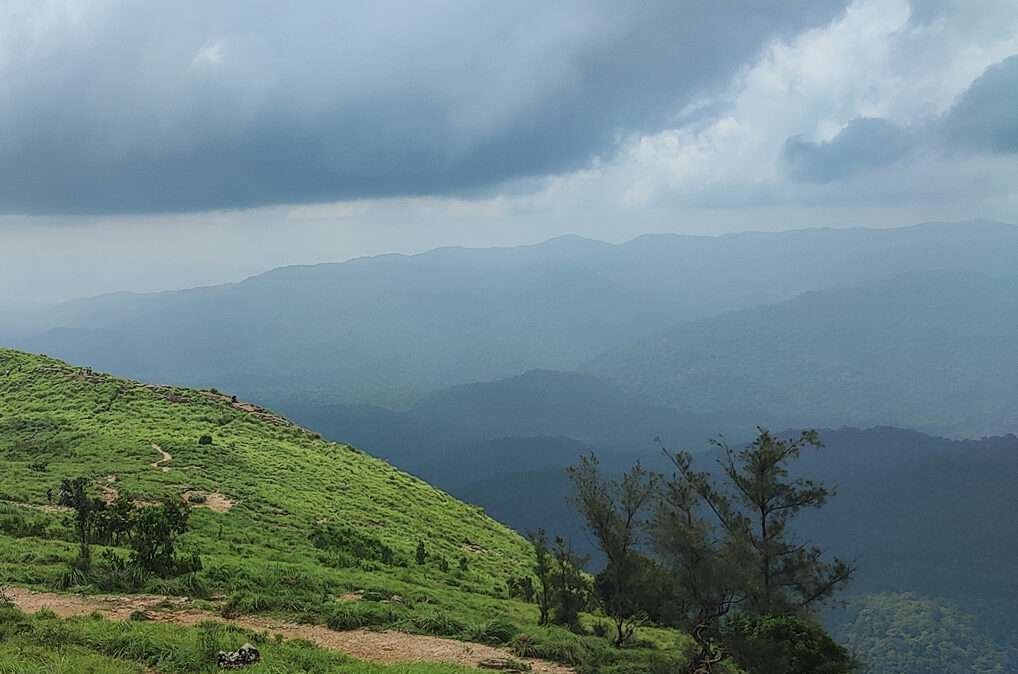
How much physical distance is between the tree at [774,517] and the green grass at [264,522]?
4710 mm

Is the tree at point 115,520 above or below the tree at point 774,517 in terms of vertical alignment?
above

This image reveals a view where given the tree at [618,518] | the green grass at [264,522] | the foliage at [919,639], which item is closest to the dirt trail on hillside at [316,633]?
the green grass at [264,522]

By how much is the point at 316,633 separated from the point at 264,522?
1559 cm

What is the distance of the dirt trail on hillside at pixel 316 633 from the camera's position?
746 inches

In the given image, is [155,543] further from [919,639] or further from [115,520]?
[919,639]

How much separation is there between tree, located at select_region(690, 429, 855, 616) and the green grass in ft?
15.5

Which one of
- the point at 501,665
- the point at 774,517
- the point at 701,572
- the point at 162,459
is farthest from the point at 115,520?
the point at 774,517

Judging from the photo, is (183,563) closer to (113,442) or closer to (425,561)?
(425,561)

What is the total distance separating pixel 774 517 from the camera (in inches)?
1161

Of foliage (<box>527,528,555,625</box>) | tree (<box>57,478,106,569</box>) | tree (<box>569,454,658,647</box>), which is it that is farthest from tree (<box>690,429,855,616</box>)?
tree (<box>57,478,106,569</box>)

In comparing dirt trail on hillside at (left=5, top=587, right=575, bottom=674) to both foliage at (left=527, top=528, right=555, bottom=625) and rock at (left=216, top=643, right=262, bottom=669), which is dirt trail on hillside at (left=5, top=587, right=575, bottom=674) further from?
foliage at (left=527, top=528, right=555, bottom=625)

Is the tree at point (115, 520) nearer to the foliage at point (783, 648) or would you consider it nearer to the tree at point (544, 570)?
the tree at point (544, 570)

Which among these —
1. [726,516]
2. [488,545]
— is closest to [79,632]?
Result: [726,516]

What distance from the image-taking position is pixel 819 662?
18812mm
